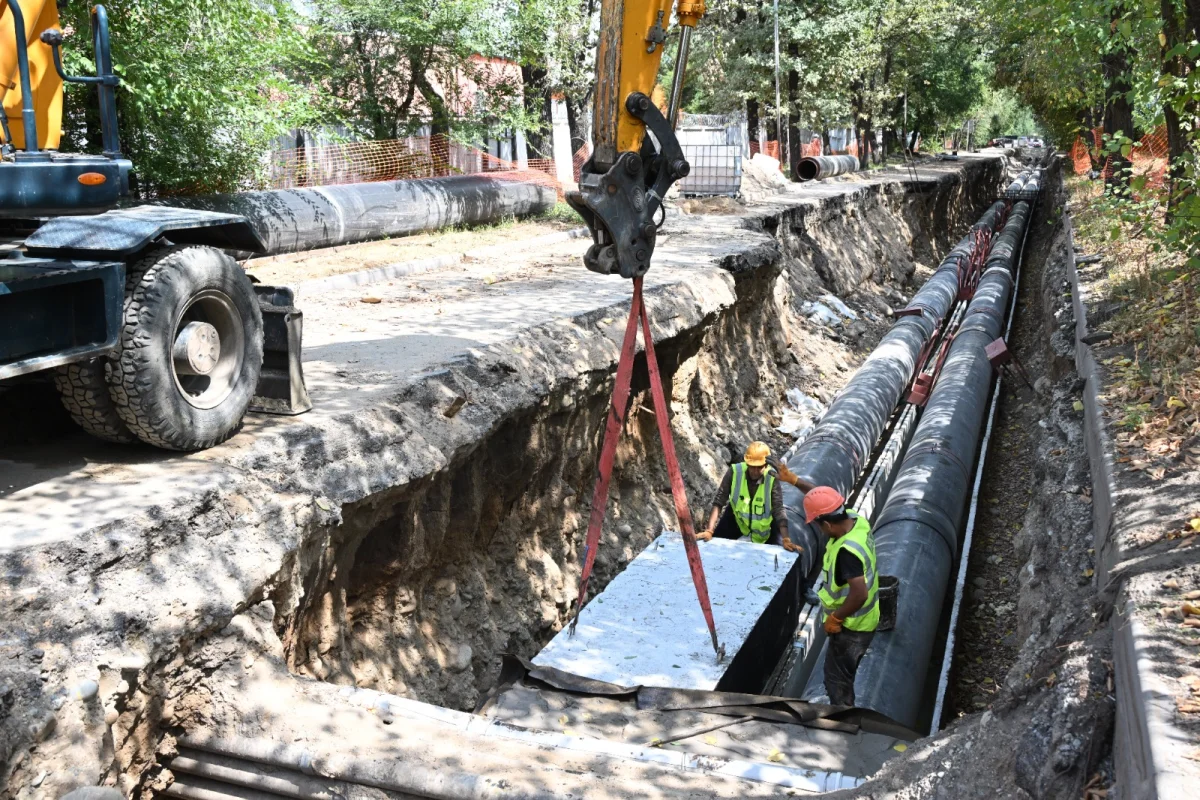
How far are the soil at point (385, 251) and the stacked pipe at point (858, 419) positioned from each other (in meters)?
6.41

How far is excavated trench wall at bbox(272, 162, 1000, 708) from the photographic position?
670cm

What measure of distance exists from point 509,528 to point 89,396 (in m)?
3.90

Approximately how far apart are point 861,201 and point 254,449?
22.7 meters

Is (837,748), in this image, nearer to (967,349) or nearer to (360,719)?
(360,719)

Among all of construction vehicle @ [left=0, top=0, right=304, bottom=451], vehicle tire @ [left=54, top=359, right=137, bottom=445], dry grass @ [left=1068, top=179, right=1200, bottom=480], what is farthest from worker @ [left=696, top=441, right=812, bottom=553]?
vehicle tire @ [left=54, top=359, right=137, bottom=445]

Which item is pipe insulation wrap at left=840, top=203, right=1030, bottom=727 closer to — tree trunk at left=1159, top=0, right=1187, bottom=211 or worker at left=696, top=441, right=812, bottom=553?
worker at left=696, top=441, right=812, bottom=553

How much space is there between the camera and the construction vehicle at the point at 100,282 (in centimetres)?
544

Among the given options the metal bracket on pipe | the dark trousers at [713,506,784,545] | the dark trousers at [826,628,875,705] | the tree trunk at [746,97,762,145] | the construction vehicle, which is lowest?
the dark trousers at [826,628,875,705]

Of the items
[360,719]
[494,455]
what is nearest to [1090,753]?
[360,719]

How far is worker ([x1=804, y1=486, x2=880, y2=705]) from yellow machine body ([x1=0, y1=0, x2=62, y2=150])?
511cm

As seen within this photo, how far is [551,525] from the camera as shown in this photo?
9.55 meters

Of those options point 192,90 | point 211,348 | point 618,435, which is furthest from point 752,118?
point 618,435

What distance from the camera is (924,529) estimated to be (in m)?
9.14

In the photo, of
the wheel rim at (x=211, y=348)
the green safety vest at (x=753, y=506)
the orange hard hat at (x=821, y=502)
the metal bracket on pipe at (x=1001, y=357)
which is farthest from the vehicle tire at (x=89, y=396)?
the metal bracket on pipe at (x=1001, y=357)
